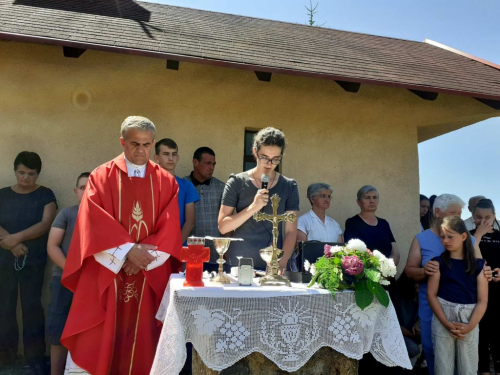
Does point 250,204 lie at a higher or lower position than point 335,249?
higher

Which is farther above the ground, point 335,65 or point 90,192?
point 335,65

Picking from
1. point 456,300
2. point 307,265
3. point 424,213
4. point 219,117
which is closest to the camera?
point 307,265

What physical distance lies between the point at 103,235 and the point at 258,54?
10.7 ft

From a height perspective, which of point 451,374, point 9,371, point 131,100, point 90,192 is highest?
point 131,100

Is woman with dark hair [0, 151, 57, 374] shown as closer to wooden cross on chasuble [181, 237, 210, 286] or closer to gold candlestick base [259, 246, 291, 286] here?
wooden cross on chasuble [181, 237, 210, 286]

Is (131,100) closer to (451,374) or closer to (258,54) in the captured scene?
(258,54)

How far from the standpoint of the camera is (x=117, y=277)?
135 inches

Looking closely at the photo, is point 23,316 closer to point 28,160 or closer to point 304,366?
point 28,160

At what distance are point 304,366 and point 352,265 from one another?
0.67 meters

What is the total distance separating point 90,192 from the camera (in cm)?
341

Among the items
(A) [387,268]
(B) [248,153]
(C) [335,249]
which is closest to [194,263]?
(C) [335,249]

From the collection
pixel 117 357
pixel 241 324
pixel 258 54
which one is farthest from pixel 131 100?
pixel 241 324

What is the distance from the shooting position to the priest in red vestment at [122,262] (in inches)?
129

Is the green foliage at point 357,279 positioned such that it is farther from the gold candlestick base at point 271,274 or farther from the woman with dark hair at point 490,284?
the woman with dark hair at point 490,284
